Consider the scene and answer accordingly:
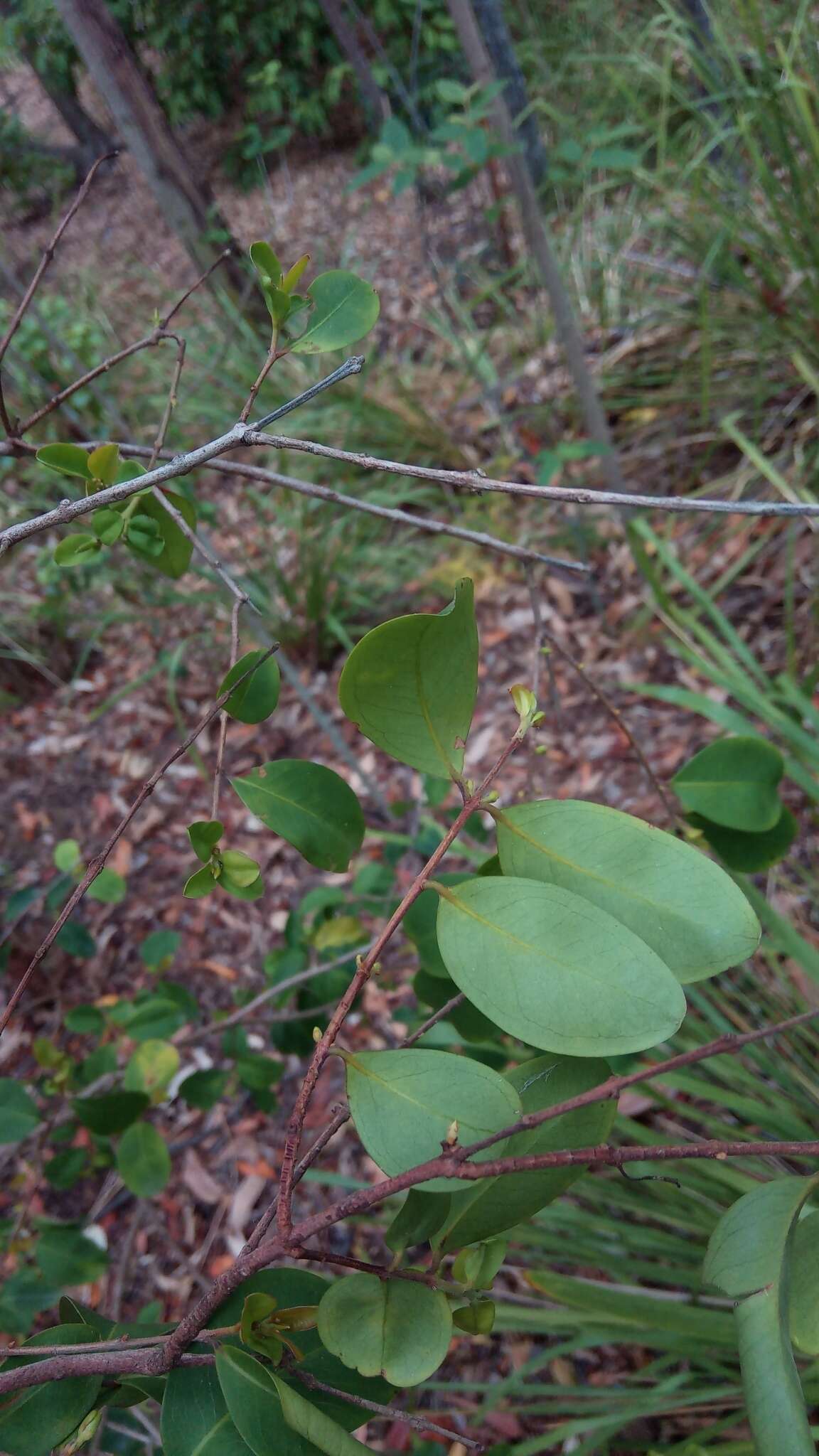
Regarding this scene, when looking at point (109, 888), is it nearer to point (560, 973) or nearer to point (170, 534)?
point (170, 534)

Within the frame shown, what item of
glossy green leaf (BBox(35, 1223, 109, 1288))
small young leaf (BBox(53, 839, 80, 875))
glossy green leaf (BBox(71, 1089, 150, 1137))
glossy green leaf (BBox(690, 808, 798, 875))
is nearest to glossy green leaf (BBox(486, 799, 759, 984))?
glossy green leaf (BBox(690, 808, 798, 875))

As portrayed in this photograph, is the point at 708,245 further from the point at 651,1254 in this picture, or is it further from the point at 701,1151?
the point at 701,1151

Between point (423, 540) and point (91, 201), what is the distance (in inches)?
203

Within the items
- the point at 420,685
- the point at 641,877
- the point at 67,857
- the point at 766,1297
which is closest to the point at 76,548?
the point at 420,685

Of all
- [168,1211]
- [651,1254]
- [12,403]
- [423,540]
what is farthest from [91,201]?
[651,1254]

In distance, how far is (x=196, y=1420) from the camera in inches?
13.6

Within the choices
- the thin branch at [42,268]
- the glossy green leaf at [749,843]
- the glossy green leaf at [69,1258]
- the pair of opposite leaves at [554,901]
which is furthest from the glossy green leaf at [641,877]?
the glossy green leaf at [69,1258]

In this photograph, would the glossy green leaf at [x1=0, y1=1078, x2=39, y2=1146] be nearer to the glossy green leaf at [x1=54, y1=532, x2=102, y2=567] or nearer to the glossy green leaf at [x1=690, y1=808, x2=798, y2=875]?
the glossy green leaf at [x1=54, y1=532, x2=102, y2=567]

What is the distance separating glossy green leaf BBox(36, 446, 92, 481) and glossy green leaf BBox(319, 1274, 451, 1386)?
0.40 metres

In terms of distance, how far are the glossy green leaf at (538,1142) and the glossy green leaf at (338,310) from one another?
14.2 inches

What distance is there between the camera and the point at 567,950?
12.0 inches

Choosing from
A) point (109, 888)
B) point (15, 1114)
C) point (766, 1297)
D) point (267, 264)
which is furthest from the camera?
point (109, 888)

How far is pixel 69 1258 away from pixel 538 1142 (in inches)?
24.0

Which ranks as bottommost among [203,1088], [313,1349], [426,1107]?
[203,1088]
